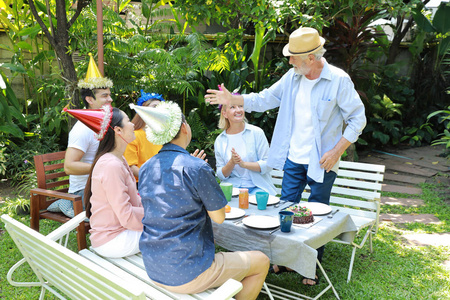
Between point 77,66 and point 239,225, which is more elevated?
point 77,66

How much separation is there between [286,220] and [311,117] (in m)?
1.16

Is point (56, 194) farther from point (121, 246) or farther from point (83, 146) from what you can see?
point (121, 246)

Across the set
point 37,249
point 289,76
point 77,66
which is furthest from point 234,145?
point 77,66

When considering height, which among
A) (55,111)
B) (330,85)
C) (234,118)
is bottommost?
(55,111)

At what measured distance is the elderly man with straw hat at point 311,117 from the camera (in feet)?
10.7

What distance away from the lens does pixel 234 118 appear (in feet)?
13.2

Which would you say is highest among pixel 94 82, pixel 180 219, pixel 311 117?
pixel 94 82

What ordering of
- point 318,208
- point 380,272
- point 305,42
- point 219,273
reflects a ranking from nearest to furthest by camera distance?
point 219,273
point 318,208
point 305,42
point 380,272

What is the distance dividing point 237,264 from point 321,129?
1.48m

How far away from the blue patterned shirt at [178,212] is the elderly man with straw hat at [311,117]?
3.85 feet

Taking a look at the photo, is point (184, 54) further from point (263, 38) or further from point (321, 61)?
point (321, 61)

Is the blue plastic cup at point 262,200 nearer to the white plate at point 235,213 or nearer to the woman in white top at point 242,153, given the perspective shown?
the white plate at point 235,213

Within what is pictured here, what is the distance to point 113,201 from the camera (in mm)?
2607

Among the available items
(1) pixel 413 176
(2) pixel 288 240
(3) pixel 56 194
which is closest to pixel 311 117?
(2) pixel 288 240
